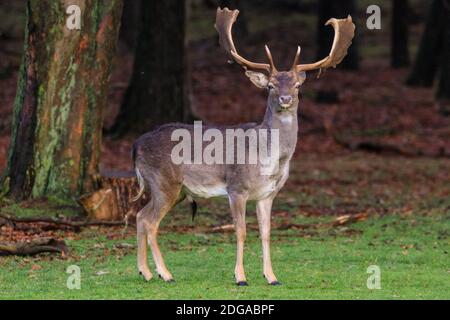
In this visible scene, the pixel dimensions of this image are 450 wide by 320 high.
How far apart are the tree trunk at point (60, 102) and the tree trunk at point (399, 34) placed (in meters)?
20.6

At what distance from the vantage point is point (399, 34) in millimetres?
36000

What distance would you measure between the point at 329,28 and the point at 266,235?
2197cm

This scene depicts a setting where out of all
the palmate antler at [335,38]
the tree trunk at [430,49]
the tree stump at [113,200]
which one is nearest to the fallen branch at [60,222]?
the tree stump at [113,200]

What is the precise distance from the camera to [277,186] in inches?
444

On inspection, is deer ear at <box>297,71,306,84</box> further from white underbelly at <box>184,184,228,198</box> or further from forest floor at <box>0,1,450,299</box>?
forest floor at <box>0,1,450,299</box>

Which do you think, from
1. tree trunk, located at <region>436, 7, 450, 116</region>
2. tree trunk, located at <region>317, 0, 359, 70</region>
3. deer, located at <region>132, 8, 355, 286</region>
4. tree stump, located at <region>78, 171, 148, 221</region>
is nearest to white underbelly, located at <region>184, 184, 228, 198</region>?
deer, located at <region>132, 8, 355, 286</region>

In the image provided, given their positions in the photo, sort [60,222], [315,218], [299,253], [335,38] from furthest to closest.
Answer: [315,218] < [60,222] < [299,253] < [335,38]

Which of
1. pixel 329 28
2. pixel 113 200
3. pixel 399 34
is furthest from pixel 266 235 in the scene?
pixel 399 34

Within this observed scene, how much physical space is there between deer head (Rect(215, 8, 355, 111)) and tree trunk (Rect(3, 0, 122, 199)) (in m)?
4.28

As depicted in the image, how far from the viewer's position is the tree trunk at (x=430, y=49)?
3175cm

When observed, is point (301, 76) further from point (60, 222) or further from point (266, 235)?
Answer: point (60, 222)

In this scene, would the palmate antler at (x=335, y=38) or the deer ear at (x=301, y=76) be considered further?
the palmate antler at (x=335, y=38)

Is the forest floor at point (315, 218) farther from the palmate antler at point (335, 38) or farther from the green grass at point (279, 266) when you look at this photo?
the palmate antler at point (335, 38)

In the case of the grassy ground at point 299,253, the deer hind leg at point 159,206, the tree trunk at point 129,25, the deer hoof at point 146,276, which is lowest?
the grassy ground at point 299,253
